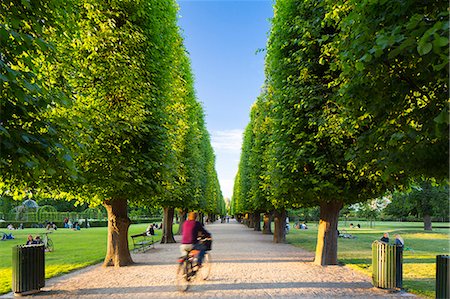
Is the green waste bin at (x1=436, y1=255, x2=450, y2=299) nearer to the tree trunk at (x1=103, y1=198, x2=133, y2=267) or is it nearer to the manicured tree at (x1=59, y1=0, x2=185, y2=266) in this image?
the manicured tree at (x1=59, y1=0, x2=185, y2=266)

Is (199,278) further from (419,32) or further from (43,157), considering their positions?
(419,32)

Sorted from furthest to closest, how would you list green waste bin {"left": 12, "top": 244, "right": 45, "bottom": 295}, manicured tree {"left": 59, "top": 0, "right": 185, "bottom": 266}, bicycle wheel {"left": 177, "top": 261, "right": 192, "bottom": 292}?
manicured tree {"left": 59, "top": 0, "right": 185, "bottom": 266} < bicycle wheel {"left": 177, "top": 261, "right": 192, "bottom": 292} < green waste bin {"left": 12, "top": 244, "right": 45, "bottom": 295}

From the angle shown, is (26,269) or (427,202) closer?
(26,269)

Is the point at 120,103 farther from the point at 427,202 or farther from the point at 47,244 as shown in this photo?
the point at 427,202

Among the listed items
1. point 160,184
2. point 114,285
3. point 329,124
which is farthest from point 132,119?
point 329,124

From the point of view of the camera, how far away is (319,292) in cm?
994

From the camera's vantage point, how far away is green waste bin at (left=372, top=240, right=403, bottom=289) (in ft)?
32.8

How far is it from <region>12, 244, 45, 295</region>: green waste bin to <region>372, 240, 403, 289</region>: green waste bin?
893 cm

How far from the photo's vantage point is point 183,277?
10320 mm

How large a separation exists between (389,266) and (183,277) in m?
5.49

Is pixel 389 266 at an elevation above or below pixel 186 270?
above

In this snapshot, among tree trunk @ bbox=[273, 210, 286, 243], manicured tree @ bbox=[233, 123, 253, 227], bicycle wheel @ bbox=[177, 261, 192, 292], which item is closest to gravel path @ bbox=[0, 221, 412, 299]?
bicycle wheel @ bbox=[177, 261, 192, 292]

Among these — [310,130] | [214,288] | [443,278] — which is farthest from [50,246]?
[443,278]

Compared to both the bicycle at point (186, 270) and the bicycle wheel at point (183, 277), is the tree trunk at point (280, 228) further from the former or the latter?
the bicycle wheel at point (183, 277)
